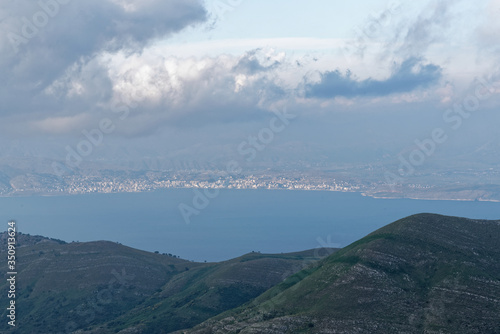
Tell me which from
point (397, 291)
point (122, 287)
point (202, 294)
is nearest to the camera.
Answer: point (397, 291)

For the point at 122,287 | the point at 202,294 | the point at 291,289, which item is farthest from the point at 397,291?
the point at 122,287

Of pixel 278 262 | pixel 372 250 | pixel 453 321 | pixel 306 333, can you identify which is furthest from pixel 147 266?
pixel 453 321

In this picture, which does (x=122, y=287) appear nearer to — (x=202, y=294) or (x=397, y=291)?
(x=202, y=294)

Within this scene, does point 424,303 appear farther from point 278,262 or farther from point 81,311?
point 81,311

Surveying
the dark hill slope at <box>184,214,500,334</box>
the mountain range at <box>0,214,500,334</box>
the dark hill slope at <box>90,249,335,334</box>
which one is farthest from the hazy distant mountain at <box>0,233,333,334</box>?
the dark hill slope at <box>184,214,500,334</box>

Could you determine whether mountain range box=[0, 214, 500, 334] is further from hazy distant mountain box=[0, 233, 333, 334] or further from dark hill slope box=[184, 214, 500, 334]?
hazy distant mountain box=[0, 233, 333, 334]

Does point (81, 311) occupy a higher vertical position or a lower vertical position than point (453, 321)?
higher
